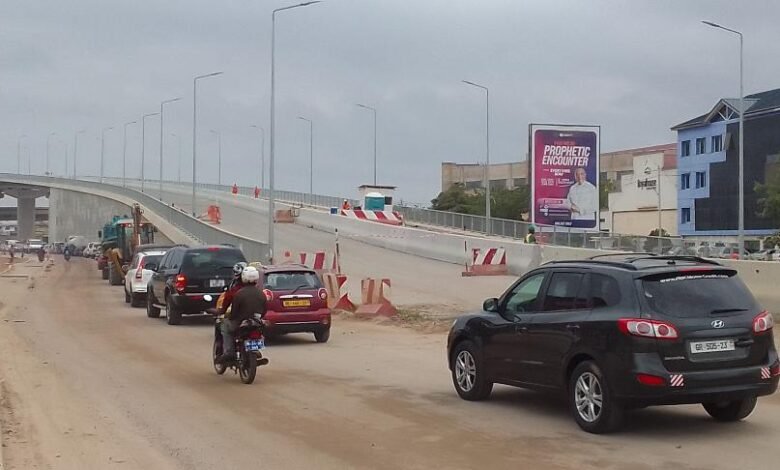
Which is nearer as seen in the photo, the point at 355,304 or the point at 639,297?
the point at 639,297

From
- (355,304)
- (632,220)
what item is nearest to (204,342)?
(355,304)

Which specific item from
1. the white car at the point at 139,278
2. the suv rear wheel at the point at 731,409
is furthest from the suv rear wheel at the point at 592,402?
the white car at the point at 139,278

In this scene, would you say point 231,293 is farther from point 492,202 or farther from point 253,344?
point 492,202

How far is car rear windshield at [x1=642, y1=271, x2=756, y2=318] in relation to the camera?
360 inches

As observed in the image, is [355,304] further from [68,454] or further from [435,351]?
[68,454]

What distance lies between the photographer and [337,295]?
2561 centimetres

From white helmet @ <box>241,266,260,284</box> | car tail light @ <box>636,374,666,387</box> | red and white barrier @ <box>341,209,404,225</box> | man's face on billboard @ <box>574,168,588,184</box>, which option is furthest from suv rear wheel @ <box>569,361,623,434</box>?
red and white barrier @ <box>341,209,404,225</box>

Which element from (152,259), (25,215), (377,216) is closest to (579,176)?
(152,259)

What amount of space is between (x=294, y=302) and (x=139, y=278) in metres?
12.2

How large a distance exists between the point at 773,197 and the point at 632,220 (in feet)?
108

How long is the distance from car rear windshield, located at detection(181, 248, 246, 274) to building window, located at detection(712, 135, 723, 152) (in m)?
67.4

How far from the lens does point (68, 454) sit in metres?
8.80

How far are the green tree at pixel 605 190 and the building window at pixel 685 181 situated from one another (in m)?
19.1

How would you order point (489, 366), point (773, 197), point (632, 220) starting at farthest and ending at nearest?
point (632, 220), point (773, 197), point (489, 366)
